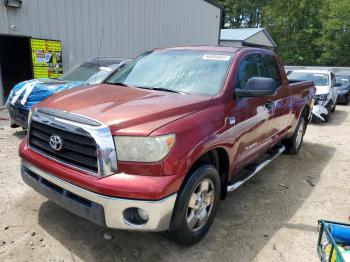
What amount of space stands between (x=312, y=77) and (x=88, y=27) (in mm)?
8250

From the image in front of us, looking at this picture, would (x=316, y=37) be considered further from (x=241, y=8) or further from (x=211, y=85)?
(x=211, y=85)

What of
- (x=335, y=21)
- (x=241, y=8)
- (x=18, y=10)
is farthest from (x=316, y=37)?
(x=18, y=10)

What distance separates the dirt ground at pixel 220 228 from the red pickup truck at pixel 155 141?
29 centimetres

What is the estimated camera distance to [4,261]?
2.75m

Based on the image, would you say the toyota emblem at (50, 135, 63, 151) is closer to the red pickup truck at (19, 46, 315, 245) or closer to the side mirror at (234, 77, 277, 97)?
the red pickup truck at (19, 46, 315, 245)

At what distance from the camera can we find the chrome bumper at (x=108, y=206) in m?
2.50

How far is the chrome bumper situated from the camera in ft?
8.20

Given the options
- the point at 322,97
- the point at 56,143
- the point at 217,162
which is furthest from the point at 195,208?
the point at 322,97

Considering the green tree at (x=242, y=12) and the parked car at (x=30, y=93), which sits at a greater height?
the green tree at (x=242, y=12)

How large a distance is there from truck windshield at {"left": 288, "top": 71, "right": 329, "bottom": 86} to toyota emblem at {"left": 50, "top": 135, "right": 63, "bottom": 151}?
9936 mm

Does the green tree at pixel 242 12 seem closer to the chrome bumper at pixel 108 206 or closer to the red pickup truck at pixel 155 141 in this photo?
the red pickup truck at pixel 155 141

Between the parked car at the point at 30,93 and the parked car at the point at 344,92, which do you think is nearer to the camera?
the parked car at the point at 30,93

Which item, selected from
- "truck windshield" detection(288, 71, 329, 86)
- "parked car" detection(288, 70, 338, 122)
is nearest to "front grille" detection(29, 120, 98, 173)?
"parked car" detection(288, 70, 338, 122)

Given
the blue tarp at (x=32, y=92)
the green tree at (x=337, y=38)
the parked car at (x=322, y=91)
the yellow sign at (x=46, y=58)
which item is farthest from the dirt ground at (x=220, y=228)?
the green tree at (x=337, y=38)
